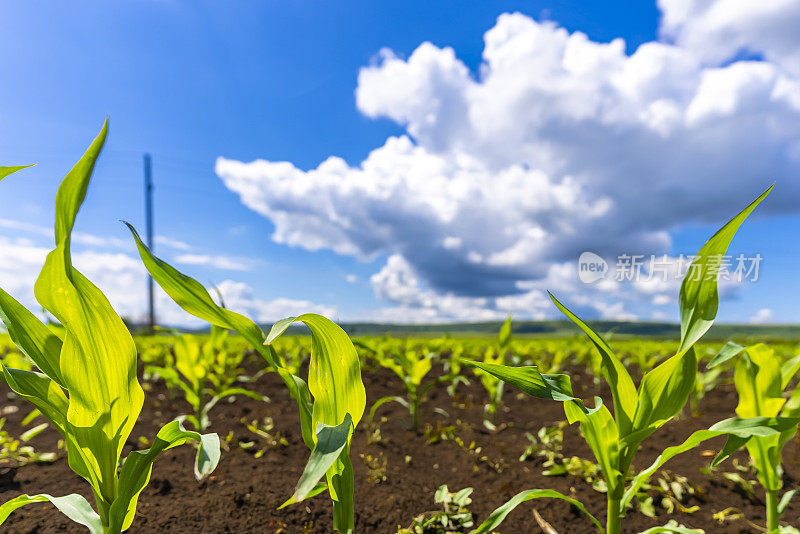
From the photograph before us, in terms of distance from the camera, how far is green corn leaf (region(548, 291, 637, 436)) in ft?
5.23

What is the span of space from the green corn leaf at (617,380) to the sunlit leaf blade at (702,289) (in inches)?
9.1

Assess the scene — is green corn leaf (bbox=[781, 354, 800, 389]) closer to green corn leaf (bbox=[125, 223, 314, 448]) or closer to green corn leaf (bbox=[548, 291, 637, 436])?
green corn leaf (bbox=[548, 291, 637, 436])

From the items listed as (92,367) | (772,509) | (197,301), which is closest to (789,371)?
(772,509)

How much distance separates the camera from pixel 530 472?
3062mm

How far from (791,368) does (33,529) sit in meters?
3.54

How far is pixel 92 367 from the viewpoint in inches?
56.4

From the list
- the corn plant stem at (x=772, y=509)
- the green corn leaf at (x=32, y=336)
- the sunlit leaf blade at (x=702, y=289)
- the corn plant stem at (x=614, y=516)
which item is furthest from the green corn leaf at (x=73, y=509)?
the corn plant stem at (x=772, y=509)

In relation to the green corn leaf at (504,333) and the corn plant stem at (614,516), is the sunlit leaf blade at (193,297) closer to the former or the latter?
the corn plant stem at (614,516)

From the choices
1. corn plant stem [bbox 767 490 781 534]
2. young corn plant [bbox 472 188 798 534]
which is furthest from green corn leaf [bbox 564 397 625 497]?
corn plant stem [bbox 767 490 781 534]

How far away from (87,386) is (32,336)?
27 cm

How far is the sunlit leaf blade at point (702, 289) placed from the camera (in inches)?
63.1

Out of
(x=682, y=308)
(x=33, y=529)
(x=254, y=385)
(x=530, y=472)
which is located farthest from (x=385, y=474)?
(x=254, y=385)

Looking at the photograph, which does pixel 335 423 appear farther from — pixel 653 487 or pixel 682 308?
pixel 653 487

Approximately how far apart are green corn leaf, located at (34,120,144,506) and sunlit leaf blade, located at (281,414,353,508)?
2.27ft
